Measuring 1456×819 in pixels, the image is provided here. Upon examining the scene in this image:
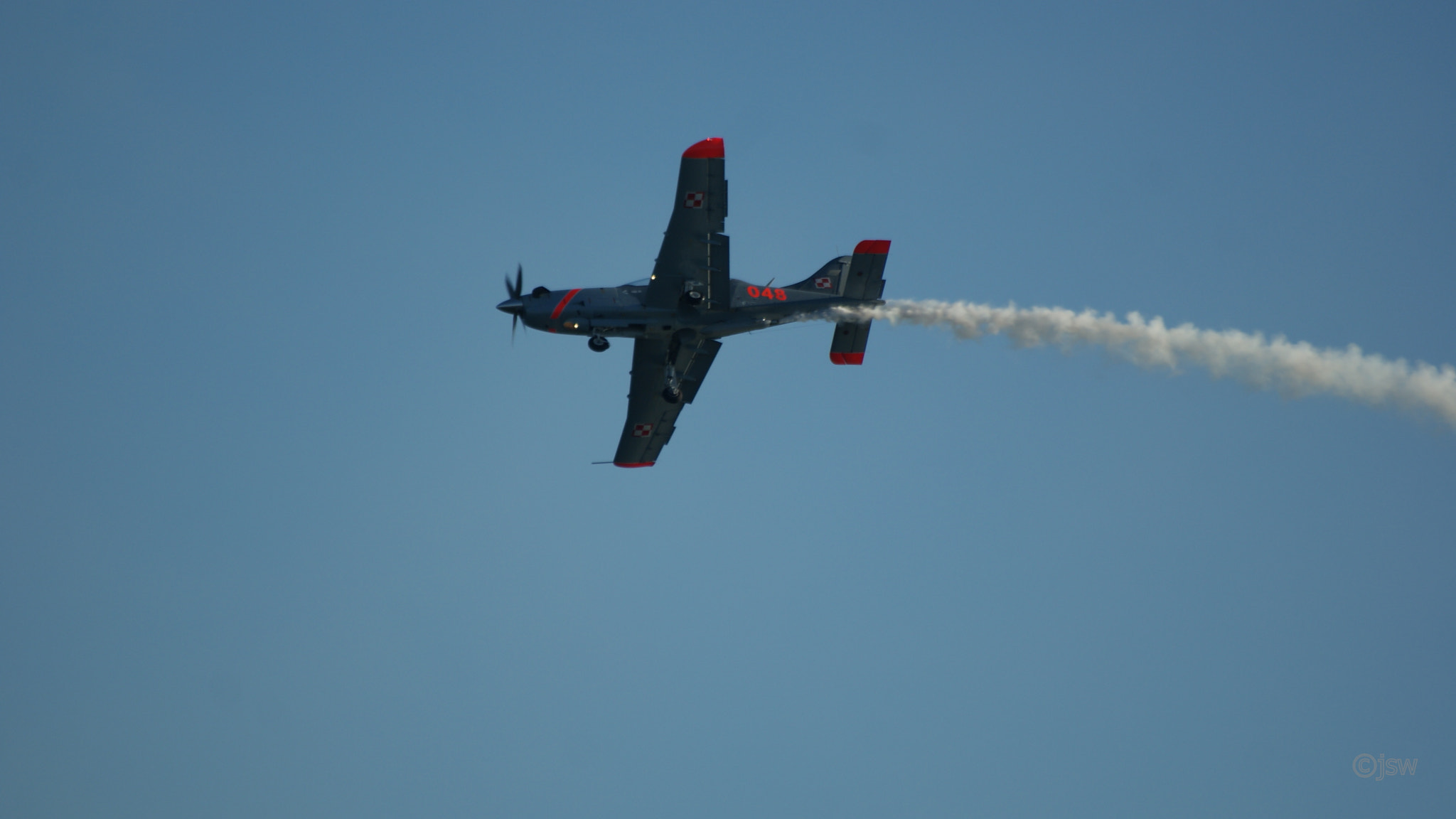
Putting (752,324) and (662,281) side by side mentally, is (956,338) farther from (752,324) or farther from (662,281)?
(662,281)

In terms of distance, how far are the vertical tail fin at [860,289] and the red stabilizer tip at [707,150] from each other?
562 cm

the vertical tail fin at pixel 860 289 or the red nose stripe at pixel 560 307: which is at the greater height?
the vertical tail fin at pixel 860 289

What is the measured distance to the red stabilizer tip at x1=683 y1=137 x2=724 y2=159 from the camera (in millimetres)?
27391

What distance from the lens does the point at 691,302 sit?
2939cm

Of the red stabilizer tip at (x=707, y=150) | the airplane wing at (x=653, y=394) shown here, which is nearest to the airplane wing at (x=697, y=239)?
the red stabilizer tip at (x=707, y=150)

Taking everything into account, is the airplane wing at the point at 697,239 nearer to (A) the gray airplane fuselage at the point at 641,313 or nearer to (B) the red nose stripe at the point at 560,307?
(A) the gray airplane fuselage at the point at 641,313

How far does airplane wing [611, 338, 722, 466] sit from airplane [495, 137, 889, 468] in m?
0.04

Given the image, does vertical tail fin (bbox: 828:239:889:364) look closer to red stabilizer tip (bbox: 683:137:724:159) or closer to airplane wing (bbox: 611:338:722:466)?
airplane wing (bbox: 611:338:722:466)

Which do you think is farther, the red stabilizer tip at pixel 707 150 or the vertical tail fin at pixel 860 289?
the vertical tail fin at pixel 860 289

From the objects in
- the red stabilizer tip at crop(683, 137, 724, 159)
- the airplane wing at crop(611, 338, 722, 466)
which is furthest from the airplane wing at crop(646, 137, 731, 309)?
the airplane wing at crop(611, 338, 722, 466)

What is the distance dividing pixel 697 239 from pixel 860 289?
5404 millimetres

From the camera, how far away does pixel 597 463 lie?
113ft

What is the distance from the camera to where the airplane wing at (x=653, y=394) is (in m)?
32.2

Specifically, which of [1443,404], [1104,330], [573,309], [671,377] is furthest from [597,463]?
[1443,404]
